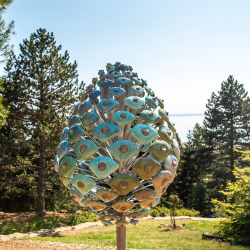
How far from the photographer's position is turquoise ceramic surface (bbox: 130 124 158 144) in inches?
113

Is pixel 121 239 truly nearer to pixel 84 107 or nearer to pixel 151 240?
pixel 84 107

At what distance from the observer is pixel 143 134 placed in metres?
2.88

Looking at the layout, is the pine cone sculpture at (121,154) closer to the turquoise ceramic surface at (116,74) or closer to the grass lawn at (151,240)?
the turquoise ceramic surface at (116,74)

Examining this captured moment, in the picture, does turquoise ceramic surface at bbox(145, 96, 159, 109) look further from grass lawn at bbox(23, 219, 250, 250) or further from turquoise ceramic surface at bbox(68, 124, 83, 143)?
grass lawn at bbox(23, 219, 250, 250)

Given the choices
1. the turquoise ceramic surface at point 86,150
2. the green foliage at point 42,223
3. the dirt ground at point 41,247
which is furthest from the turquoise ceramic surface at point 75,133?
the green foliage at point 42,223

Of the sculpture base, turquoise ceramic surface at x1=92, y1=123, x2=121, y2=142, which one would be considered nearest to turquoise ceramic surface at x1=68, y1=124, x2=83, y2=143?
turquoise ceramic surface at x1=92, y1=123, x2=121, y2=142

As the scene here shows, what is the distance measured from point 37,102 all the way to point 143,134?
41.4ft

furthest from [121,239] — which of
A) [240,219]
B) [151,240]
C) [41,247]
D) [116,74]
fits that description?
[240,219]

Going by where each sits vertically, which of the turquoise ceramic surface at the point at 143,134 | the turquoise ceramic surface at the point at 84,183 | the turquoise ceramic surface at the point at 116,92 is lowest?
the turquoise ceramic surface at the point at 84,183

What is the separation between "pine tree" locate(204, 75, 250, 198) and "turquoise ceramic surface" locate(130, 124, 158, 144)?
22.9 meters

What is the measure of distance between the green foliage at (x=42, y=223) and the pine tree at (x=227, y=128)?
1451 cm

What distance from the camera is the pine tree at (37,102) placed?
525 inches

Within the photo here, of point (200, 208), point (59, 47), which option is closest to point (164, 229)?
point (200, 208)

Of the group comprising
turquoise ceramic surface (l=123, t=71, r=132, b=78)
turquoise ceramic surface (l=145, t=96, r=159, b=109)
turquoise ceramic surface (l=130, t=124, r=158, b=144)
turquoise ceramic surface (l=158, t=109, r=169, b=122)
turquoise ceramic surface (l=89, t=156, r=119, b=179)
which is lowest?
turquoise ceramic surface (l=89, t=156, r=119, b=179)
